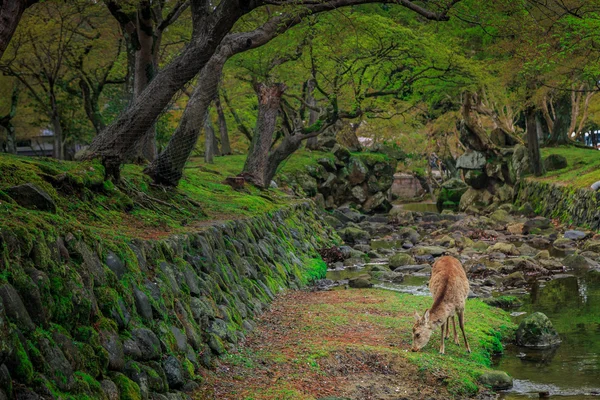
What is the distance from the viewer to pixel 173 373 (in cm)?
746

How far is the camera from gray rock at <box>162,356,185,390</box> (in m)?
7.42

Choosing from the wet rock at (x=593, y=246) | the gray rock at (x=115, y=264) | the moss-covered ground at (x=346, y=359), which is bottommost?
the wet rock at (x=593, y=246)

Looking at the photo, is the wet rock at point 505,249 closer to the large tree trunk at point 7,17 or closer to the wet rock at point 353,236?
the wet rock at point 353,236

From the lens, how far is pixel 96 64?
30.9m

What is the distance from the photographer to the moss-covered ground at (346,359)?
340 inches

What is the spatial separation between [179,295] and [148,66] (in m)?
10.6

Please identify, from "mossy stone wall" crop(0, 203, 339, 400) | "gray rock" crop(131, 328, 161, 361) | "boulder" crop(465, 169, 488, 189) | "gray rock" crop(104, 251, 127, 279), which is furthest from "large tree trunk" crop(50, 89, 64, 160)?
"boulder" crop(465, 169, 488, 189)

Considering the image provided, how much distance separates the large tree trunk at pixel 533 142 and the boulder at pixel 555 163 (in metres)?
0.72

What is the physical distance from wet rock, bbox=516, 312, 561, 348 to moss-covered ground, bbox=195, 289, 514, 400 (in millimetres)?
485

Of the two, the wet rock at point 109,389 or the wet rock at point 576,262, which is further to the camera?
the wet rock at point 576,262

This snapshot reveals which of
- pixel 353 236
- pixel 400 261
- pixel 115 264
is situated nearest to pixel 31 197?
pixel 115 264

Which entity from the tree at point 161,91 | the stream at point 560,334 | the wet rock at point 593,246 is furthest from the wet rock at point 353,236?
the tree at point 161,91

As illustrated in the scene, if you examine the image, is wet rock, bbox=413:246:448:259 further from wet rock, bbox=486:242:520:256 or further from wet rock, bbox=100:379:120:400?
wet rock, bbox=100:379:120:400

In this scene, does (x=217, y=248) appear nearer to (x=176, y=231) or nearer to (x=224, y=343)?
(x=176, y=231)
